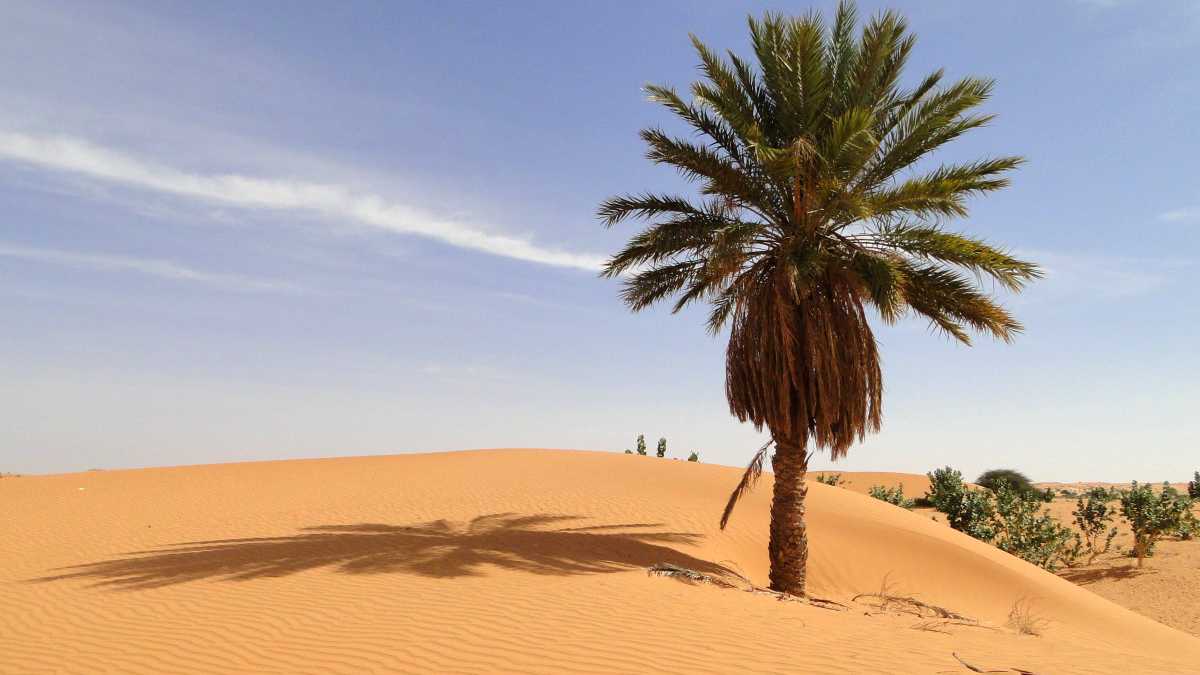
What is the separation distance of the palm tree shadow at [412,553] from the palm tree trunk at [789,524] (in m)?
1.18

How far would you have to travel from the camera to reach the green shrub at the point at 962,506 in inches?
1020

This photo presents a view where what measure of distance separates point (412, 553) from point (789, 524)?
6.87 m

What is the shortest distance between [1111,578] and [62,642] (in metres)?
27.1

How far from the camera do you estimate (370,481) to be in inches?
966

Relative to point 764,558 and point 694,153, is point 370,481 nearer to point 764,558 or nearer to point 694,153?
point 764,558

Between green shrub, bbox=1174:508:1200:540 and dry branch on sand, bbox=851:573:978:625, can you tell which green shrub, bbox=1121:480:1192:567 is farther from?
dry branch on sand, bbox=851:573:978:625

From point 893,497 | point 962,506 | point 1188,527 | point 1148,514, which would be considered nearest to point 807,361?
point 962,506

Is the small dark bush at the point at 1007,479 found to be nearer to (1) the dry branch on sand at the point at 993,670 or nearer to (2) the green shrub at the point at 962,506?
(2) the green shrub at the point at 962,506

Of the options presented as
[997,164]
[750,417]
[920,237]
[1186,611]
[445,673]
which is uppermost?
[997,164]

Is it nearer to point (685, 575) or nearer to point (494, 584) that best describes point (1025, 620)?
point (685, 575)

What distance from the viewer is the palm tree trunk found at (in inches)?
542

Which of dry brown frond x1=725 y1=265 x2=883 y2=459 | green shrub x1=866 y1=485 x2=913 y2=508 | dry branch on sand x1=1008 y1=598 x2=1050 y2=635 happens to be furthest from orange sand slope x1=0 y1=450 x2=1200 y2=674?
green shrub x1=866 y1=485 x2=913 y2=508

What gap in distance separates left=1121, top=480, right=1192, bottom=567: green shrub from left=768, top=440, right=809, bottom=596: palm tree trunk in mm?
17201

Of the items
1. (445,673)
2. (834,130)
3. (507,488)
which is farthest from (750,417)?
(507,488)
